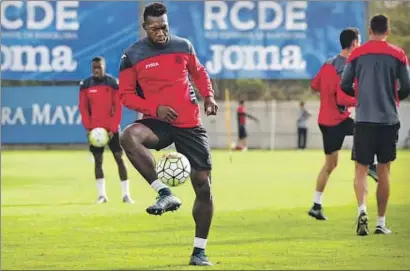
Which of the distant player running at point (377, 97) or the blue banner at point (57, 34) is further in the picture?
the blue banner at point (57, 34)

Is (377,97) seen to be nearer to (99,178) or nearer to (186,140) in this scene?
(186,140)

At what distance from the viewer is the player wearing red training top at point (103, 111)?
19125 millimetres

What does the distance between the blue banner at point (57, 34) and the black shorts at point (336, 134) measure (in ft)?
97.6

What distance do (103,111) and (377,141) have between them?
23.3ft

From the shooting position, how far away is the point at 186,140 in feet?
34.4

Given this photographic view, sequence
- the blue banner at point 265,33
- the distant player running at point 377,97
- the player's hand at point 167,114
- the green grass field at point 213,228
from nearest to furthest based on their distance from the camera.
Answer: the player's hand at point 167,114 < the green grass field at point 213,228 < the distant player running at point 377,97 < the blue banner at point 265,33

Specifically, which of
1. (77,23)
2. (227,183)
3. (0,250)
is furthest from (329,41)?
(0,250)

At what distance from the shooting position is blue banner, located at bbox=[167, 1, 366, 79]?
4525 cm

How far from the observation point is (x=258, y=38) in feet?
150

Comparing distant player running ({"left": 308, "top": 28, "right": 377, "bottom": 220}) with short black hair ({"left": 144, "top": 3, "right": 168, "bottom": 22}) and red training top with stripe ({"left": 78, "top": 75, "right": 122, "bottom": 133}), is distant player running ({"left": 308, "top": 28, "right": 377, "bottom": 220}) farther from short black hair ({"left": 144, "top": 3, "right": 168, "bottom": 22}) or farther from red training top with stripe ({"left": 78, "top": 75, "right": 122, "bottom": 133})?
short black hair ({"left": 144, "top": 3, "right": 168, "bottom": 22})

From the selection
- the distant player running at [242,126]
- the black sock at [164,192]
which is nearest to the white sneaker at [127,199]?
the black sock at [164,192]

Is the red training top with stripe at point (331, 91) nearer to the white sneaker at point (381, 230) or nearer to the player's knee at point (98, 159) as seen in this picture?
the white sneaker at point (381, 230)

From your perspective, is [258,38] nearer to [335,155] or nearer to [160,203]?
[335,155]

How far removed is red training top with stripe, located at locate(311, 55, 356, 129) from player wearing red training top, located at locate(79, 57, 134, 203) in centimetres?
446
